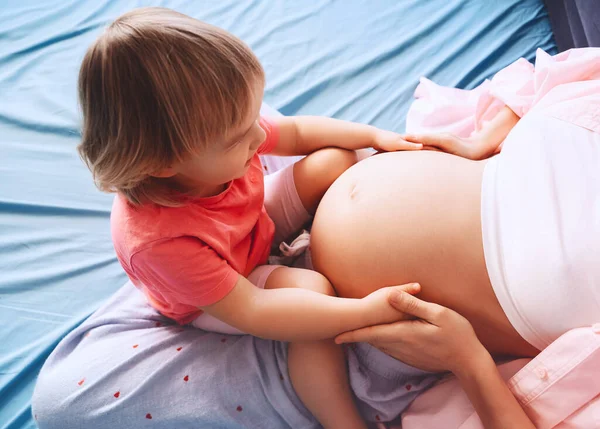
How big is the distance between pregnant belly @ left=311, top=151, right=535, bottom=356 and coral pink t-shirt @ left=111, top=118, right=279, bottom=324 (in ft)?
0.55

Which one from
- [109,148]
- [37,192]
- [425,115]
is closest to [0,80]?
[37,192]

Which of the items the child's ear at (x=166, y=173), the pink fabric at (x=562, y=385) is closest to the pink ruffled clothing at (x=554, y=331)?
the pink fabric at (x=562, y=385)

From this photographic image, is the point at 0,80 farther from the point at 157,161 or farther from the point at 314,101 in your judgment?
the point at 157,161

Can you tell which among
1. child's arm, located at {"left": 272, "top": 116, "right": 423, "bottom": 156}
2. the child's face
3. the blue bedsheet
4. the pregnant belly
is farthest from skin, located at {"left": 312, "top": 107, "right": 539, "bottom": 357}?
the blue bedsheet

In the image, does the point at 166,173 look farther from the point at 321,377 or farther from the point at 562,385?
the point at 562,385

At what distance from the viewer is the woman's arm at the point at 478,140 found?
89 centimetres

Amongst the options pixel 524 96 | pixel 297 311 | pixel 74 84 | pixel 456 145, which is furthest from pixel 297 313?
pixel 74 84

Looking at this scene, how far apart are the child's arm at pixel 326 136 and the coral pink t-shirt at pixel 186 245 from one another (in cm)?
19

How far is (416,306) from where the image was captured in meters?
0.68

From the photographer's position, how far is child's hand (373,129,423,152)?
35.2 inches

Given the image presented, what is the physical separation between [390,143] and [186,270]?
48 centimetres

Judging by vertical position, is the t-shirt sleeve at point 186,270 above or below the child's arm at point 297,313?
above

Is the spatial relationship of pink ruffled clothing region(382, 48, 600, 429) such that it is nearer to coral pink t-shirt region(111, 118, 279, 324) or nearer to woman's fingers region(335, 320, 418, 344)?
woman's fingers region(335, 320, 418, 344)

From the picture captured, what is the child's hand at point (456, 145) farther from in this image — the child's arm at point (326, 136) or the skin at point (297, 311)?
the skin at point (297, 311)
